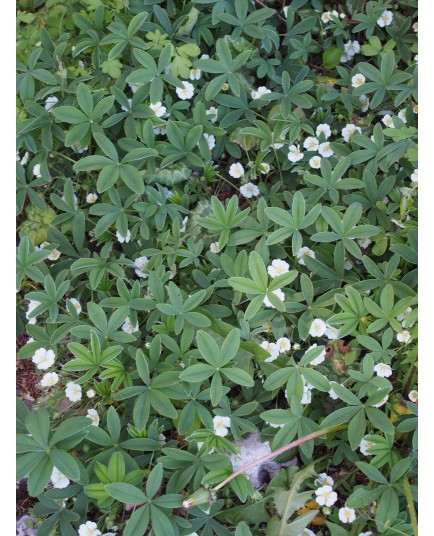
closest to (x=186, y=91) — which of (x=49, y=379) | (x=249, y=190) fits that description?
(x=249, y=190)

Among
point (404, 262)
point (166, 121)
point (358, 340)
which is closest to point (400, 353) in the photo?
point (358, 340)

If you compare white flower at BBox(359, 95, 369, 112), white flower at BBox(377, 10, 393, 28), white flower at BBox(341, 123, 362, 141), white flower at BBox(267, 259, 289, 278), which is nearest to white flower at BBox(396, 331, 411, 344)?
white flower at BBox(267, 259, 289, 278)

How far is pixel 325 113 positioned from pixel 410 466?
1.37 meters

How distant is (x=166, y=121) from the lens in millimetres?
2297

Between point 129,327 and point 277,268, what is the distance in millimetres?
550

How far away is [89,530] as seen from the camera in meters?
1.80

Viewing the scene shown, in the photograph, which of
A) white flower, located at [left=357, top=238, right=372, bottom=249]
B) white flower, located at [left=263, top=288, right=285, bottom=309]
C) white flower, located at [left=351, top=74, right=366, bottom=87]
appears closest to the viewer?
white flower, located at [left=263, top=288, right=285, bottom=309]

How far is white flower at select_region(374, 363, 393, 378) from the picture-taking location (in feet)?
6.15

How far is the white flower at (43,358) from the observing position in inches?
79.0

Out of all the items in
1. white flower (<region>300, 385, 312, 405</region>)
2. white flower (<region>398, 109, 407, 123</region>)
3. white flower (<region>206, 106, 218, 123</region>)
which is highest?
white flower (<region>206, 106, 218, 123</region>)

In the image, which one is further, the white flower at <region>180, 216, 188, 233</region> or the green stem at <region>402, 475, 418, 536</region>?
the white flower at <region>180, 216, 188, 233</region>

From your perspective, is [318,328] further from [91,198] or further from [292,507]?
[91,198]

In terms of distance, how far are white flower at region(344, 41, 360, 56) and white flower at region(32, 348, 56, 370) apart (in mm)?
1727

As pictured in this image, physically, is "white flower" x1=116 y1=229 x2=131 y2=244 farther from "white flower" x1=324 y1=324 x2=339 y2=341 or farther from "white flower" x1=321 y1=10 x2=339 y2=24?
"white flower" x1=321 y1=10 x2=339 y2=24
